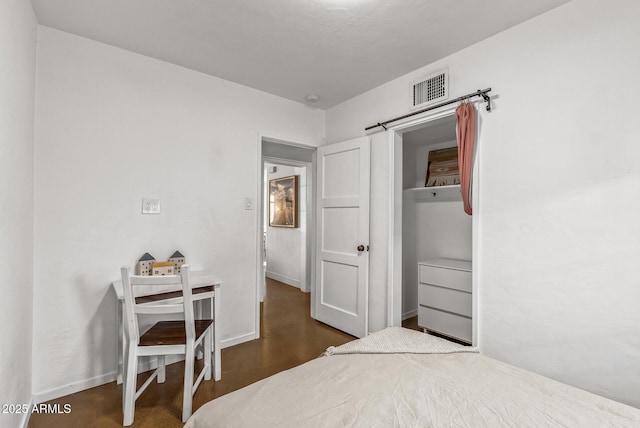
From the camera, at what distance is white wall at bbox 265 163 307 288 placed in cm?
534

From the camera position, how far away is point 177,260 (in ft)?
8.33

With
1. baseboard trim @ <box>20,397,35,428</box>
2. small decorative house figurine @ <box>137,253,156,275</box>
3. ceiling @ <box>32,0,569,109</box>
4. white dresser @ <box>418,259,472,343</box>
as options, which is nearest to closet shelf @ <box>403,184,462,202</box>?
white dresser @ <box>418,259,472,343</box>

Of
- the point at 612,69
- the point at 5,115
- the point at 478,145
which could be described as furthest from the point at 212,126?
the point at 612,69

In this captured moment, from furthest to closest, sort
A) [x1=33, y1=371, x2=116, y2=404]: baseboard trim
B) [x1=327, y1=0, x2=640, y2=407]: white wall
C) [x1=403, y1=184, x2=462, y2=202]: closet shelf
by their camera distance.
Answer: [x1=403, y1=184, x2=462, y2=202]: closet shelf
[x1=33, y1=371, x2=116, y2=404]: baseboard trim
[x1=327, y1=0, x2=640, y2=407]: white wall

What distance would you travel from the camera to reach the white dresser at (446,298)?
293cm

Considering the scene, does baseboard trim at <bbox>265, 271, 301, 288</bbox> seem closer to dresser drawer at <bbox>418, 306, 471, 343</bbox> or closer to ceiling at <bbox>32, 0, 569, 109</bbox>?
dresser drawer at <bbox>418, 306, 471, 343</bbox>

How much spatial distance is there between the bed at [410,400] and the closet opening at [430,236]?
1118mm

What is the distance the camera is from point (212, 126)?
9.36 feet

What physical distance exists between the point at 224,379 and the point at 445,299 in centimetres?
221

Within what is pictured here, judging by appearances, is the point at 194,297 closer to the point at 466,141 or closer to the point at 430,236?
the point at 466,141

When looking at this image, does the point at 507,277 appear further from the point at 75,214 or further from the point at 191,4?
the point at 75,214

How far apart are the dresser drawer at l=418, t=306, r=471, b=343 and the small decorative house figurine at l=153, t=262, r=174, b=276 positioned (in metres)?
2.58

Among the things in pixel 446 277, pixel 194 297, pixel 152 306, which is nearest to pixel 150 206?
pixel 194 297

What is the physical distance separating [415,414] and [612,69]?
214cm
